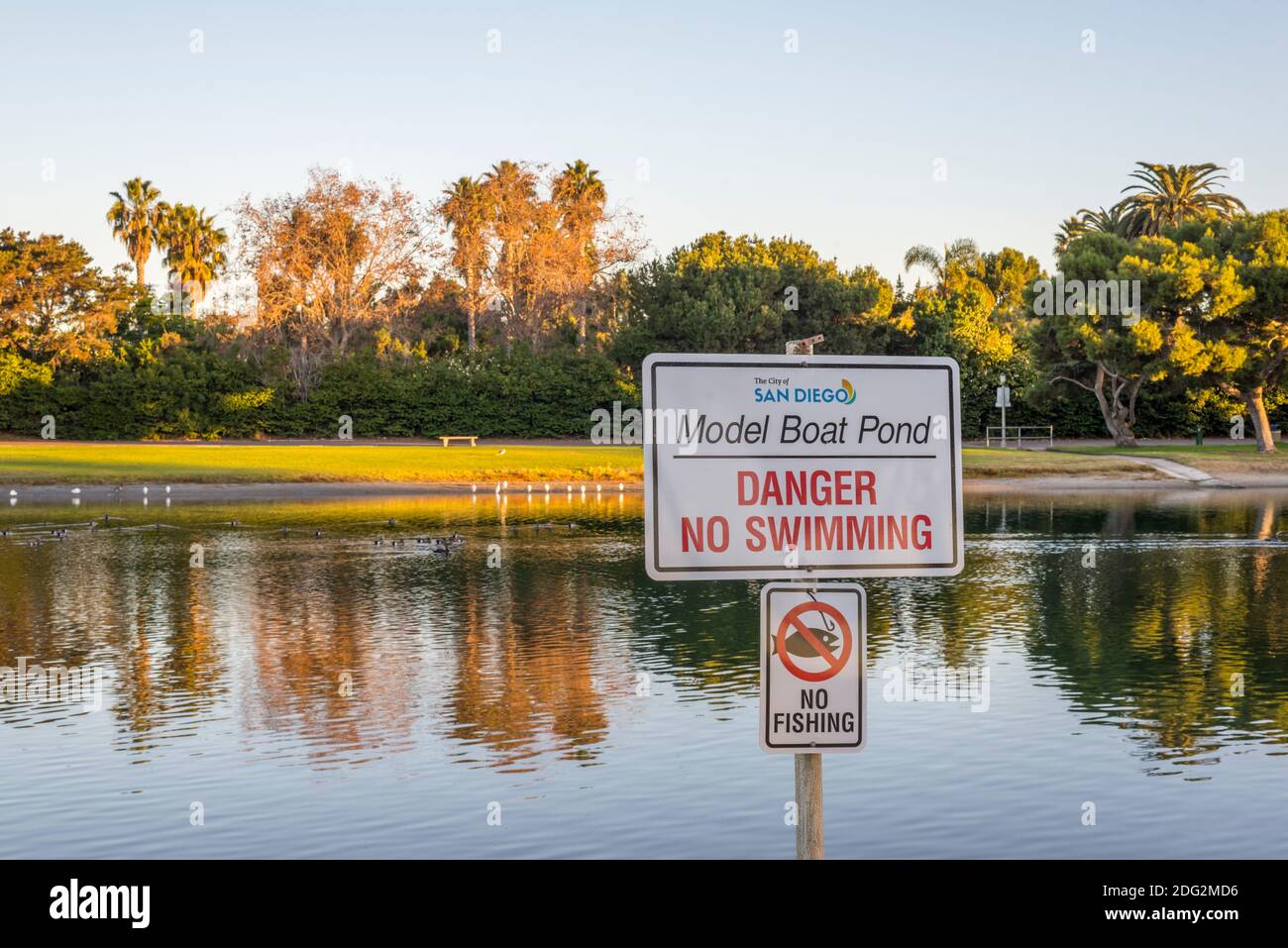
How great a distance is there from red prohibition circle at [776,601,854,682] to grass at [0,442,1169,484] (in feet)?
162

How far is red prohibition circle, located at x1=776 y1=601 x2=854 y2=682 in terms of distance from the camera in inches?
215

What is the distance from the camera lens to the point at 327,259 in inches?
3391

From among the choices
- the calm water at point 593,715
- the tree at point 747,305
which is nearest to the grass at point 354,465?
the tree at point 747,305

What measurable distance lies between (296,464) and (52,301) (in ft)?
99.8

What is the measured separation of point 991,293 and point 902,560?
124029 mm

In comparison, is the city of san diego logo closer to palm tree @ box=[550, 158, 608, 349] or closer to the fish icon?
the fish icon

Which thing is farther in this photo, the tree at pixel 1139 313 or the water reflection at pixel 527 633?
the tree at pixel 1139 313

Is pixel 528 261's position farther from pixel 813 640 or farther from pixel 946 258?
pixel 813 640

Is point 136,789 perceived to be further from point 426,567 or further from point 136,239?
point 136,239

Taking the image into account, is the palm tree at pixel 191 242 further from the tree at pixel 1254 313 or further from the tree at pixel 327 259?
the tree at pixel 1254 313

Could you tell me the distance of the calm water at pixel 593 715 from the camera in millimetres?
10859

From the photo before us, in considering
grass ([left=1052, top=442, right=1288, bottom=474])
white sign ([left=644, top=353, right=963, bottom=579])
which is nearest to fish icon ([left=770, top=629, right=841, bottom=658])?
white sign ([left=644, top=353, right=963, bottom=579])

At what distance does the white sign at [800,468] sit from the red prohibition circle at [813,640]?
13 cm

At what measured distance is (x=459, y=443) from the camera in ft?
249
